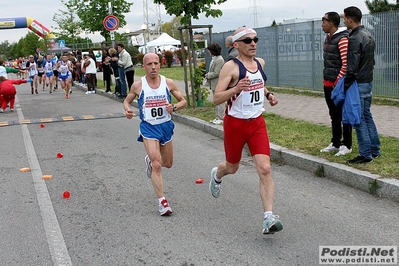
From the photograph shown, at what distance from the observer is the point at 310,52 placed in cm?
1683

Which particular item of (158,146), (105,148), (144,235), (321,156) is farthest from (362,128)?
(105,148)

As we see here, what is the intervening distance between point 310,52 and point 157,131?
11658mm

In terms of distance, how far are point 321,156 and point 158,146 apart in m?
2.67

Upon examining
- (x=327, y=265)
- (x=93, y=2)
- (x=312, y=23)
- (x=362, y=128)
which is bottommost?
(x=327, y=265)

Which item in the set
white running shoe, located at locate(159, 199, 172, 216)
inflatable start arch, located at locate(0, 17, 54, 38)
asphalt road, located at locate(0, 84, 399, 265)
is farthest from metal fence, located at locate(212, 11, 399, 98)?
inflatable start arch, located at locate(0, 17, 54, 38)

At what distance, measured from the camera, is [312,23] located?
16.5 m

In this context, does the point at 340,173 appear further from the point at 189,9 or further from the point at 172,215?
the point at 189,9

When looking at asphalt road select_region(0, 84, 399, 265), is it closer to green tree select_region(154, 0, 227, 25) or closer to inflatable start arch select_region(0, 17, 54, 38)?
green tree select_region(154, 0, 227, 25)

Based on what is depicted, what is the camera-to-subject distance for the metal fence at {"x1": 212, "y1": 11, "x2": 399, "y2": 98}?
1340 cm

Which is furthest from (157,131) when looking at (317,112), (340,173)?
(317,112)

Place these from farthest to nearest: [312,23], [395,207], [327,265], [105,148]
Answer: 1. [312,23]
2. [105,148]
3. [395,207]
4. [327,265]

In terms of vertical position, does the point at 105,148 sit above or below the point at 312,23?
below

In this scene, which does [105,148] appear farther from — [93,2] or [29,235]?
[93,2]

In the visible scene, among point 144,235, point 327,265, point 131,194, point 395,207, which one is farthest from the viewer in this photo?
point 131,194
